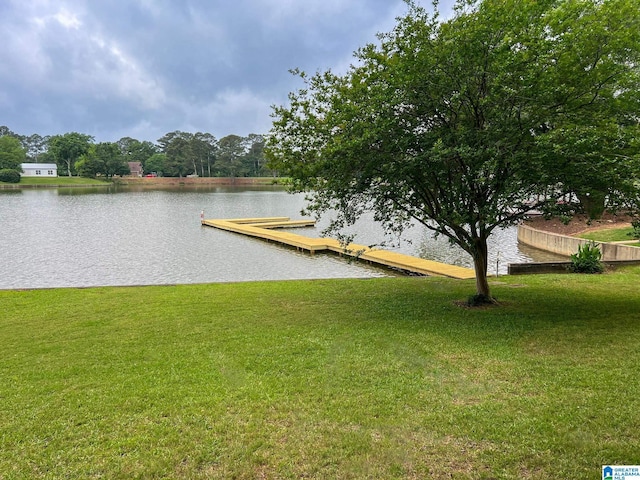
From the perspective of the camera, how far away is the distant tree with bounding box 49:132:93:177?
8662 cm

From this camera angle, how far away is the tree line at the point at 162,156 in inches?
3268

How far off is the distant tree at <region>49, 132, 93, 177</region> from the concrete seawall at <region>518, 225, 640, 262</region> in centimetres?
8691

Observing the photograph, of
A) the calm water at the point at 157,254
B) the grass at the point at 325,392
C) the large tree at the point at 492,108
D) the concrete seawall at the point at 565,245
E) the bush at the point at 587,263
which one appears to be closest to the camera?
the grass at the point at 325,392

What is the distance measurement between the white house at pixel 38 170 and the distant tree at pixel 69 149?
8.97ft

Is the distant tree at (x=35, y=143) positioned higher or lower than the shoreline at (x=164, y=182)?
higher

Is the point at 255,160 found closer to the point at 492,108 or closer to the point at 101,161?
the point at 101,161

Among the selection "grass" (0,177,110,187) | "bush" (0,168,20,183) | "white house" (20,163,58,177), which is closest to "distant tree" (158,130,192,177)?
"grass" (0,177,110,187)

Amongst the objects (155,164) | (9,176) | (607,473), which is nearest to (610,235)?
(607,473)

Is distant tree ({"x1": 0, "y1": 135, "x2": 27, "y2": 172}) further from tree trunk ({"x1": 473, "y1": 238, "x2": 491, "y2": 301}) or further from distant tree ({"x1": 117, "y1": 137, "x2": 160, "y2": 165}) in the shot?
tree trunk ({"x1": 473, "y1": 238, "x2": 491, "y2": 301})

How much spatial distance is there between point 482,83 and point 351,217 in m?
3.10

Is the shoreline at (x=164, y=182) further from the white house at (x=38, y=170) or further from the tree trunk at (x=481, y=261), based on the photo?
the tree trunk at (x=481, y=261)

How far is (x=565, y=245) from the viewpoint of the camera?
17.8 meters

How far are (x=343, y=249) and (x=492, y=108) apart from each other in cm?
1154

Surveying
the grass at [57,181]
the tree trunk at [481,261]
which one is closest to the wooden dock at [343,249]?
the tree trunk at [481,261]
